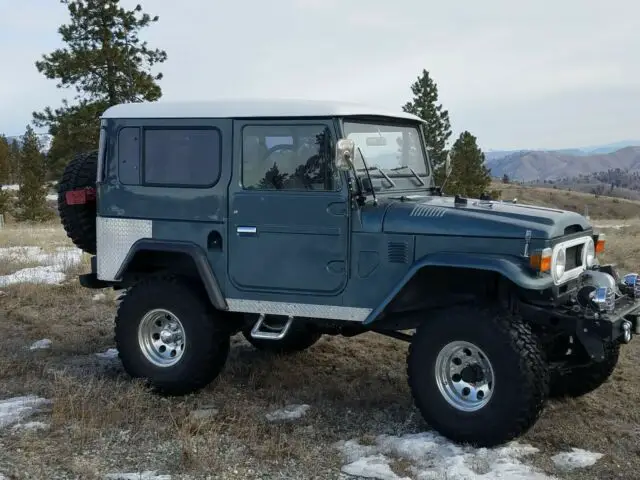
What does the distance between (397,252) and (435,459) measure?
1457mm

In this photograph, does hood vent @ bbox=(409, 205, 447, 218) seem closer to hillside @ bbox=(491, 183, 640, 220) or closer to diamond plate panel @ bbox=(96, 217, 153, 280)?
diamond plate panel @ bbox=(96, 217, 153, 280)

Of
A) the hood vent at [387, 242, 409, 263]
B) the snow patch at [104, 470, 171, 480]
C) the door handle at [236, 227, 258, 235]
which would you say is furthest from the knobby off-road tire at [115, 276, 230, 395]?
the hood vent at [387, 242, 409, 263]

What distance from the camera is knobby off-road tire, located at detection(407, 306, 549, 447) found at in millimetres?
4680

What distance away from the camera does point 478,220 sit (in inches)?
195

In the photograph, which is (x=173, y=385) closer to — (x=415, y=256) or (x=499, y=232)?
(x=415, y=256)

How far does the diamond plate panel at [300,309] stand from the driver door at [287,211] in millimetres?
113

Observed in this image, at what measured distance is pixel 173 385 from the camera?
5988 mm

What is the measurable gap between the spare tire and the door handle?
5.48ft

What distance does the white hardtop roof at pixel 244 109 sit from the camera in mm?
5453

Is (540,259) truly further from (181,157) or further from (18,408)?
(18,408)

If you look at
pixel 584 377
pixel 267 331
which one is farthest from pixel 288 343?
pixel 584 377

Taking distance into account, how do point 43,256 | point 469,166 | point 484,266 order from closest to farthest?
point 484,266 < point 43,256 < point 469,166

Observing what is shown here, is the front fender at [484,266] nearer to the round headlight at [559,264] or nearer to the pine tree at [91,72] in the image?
the round headlight at [559,264]

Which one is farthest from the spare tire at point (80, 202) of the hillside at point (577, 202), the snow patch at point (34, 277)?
the hillside at point (577, 202)
